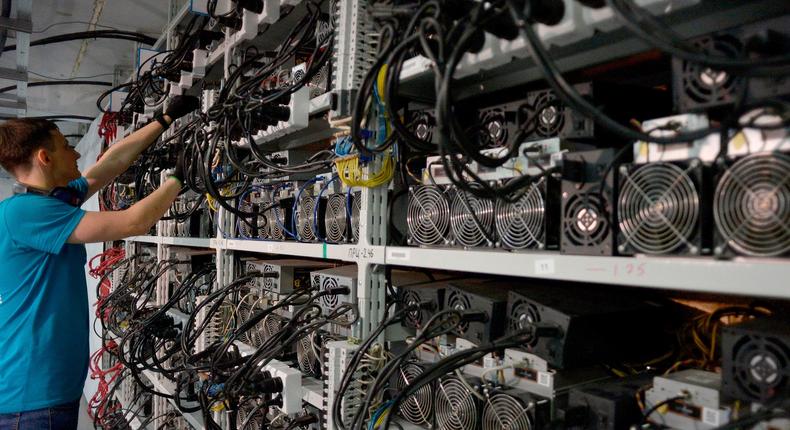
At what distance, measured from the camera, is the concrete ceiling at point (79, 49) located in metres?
3.17

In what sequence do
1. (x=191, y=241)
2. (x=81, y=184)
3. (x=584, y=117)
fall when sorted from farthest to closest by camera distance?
1. (x=191, y=241)
2. (x=81, y=184)
3. (x=584, y=117)

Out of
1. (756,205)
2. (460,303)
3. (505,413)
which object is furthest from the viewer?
(460,303)

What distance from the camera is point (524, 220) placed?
99 centimetres

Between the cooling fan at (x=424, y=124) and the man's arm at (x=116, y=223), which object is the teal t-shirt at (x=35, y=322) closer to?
the man's arm at (x=116, y=223)

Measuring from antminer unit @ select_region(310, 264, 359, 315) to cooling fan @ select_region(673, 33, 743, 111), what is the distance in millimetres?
937

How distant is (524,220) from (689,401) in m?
0.40

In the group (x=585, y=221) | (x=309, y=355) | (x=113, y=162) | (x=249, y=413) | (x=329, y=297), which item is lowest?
(x=249, y=413)

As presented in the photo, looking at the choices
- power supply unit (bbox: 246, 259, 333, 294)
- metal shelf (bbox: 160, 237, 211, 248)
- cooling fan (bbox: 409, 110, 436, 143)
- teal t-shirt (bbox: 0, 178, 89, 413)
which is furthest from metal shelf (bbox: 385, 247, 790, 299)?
metal shelf (bbox: 160, 237, 211, 248)

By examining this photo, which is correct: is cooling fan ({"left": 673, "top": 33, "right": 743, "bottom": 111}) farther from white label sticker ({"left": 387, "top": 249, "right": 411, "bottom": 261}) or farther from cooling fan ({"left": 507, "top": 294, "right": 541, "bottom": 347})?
white label sticker ({"left": 387, "top": 249, "right": 411, "bottom": 261})

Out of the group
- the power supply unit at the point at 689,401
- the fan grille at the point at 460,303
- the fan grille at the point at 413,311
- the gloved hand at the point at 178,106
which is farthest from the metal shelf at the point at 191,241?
the power supply unit at the point at 689,401

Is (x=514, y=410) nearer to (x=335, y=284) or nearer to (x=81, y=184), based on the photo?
(x=335, y=284)

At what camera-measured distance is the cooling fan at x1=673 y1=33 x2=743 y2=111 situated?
73 centimetres

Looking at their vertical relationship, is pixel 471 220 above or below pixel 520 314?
above

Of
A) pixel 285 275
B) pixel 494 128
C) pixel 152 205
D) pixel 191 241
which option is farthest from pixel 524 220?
pixel 191 241
